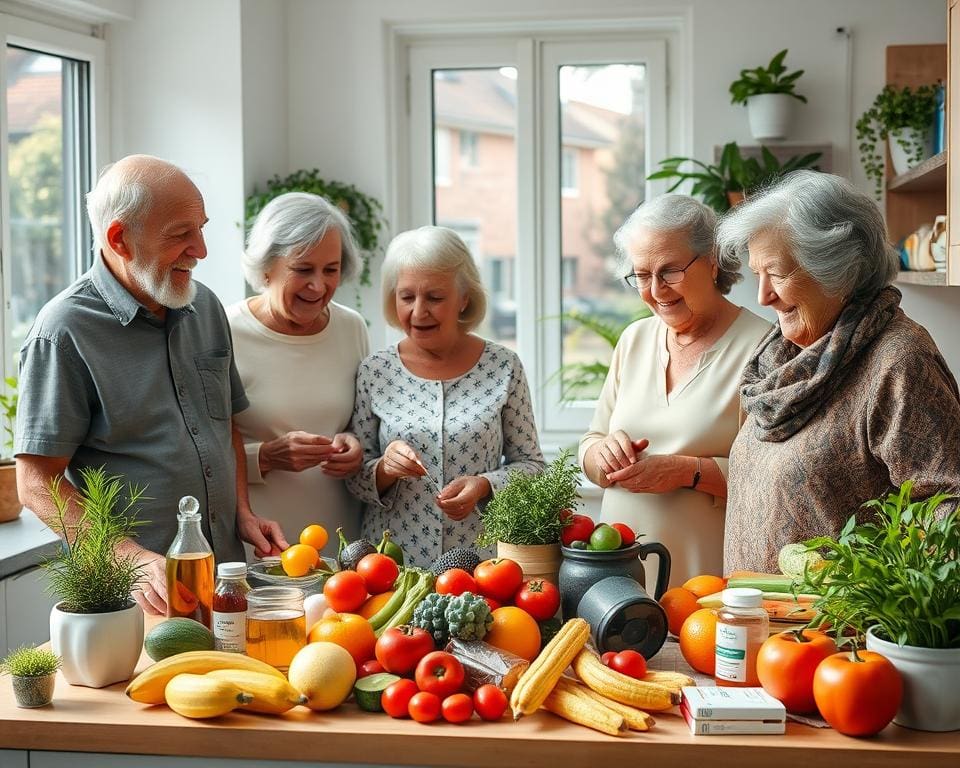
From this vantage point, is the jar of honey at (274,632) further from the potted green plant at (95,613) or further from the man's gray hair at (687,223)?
the man's gray hair at (687,223)

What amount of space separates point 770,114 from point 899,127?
44 centimetres

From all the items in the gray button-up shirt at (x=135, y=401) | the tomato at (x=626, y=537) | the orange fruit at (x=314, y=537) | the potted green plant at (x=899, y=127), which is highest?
the potted green plant at (x=899, y=127)

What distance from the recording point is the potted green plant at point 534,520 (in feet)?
5.98

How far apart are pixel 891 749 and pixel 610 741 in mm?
348

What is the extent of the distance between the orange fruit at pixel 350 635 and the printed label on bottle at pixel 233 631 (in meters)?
0.10

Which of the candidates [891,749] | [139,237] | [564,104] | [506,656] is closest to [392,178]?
[564,104]

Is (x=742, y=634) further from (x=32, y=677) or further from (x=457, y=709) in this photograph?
(x=32, y=677)

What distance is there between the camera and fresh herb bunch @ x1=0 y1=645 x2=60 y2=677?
4.94 feet

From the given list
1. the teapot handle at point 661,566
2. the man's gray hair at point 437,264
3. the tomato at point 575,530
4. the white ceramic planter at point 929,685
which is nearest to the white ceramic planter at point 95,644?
the tomato at point 575,530

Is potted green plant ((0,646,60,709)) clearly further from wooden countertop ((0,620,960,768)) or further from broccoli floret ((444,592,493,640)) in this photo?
broccoli floret ((444,592,493,640))

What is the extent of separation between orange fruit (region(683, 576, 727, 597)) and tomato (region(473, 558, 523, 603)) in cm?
29

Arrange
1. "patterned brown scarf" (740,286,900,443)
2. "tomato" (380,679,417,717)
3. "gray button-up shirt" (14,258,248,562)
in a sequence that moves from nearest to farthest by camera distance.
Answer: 1. "tomato" (380,679,417,717)
2. "patterned brown scarf" (740,286,900,443)
3. "gray button-up shirt" (14,258,248,562)

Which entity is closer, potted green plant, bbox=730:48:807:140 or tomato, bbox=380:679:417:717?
tomato, bbox=380:679:417:717

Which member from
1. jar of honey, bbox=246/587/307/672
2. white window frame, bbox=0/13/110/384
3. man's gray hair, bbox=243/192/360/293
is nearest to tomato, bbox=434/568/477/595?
jar of honey, bbox=246/587/307/672
